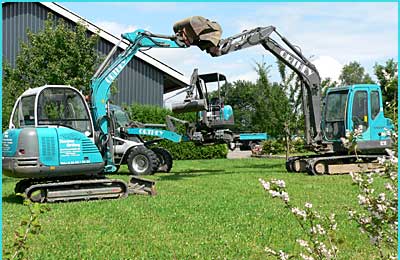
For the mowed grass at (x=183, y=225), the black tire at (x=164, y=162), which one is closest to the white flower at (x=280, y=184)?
the mowed grass at (x=183, y=225)

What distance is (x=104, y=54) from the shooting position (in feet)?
97.6

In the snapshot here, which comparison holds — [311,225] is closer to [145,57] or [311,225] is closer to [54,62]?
[54,62]

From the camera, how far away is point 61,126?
426 inches

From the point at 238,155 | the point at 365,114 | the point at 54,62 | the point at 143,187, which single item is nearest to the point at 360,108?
the point at 365,114

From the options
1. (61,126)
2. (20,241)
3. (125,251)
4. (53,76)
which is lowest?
(125,251)

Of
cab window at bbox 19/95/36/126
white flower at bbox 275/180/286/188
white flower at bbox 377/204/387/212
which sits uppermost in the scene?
cab window at bbox 19/95/36/126

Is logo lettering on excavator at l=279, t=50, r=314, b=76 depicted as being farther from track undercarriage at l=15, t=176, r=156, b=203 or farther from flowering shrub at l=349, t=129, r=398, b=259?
flowering shrub at l=349, t=129, r=398, b=259

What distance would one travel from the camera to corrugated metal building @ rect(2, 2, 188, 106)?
2900 centimetres

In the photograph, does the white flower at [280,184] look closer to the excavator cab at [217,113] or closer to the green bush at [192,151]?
the excavator cab at [217,113]

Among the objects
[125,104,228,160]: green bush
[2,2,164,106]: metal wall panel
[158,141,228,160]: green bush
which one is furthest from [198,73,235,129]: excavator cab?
[2,2,164,106]: metal wall panel

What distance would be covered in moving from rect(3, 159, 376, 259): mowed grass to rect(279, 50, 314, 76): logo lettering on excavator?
21.0ft

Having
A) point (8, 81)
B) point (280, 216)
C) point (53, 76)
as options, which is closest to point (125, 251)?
point (280, 216)

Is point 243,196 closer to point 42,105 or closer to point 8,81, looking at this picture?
point 42,105

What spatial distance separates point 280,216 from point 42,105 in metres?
5.34
